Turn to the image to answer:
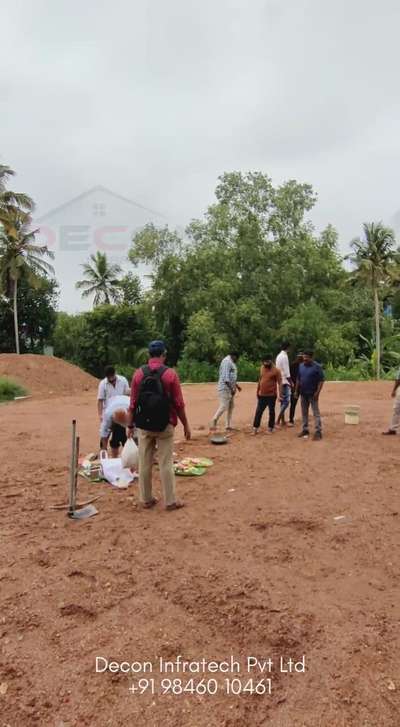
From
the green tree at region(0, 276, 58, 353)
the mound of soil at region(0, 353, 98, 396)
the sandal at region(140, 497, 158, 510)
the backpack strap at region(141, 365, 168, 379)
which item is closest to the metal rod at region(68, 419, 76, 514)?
the sandal at region(140, 497, 158, 510)

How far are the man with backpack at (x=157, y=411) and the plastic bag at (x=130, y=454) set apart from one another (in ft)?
1.96

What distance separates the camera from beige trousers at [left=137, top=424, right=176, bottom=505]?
178 inches

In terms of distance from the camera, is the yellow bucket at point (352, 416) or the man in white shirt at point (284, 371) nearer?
the man in white shirt at point (284, 371)

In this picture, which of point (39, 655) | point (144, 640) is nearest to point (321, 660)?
point (144, 640)

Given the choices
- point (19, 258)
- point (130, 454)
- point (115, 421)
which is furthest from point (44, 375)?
point (130, 454)

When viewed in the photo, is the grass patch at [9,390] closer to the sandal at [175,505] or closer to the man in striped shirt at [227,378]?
the man in striped shirt at [227,378]

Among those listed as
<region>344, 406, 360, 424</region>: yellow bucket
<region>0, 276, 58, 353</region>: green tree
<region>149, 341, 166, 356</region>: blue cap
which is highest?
<region>0, 276, 58, 353</region>: green tree

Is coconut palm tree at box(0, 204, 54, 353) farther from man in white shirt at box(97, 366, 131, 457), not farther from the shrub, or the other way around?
man in white shirt at box(97, 366, 131, 457)

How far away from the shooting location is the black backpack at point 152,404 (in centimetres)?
433

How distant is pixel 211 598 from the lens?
3.10 m

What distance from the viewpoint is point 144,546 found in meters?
3.92

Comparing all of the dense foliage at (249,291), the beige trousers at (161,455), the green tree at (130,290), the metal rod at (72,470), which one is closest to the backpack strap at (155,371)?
the beige trousers at (161,455)

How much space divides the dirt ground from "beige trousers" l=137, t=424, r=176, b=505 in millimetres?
267

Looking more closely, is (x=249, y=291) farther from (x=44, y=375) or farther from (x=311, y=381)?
(x=311, y=381)
